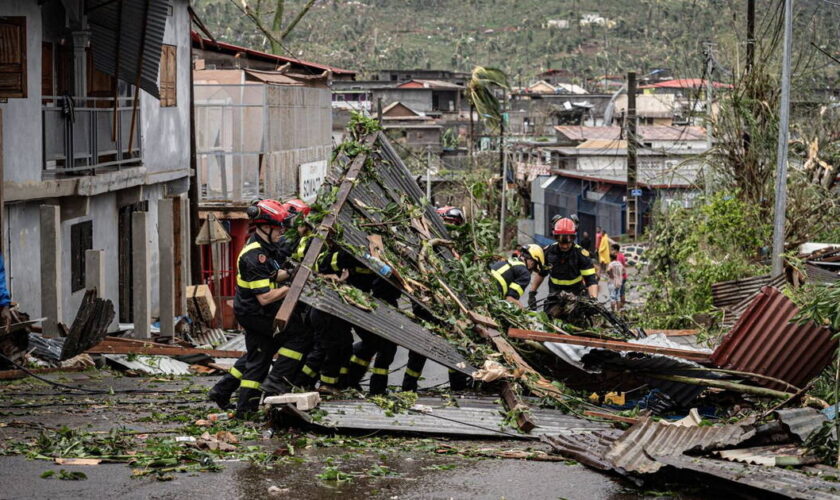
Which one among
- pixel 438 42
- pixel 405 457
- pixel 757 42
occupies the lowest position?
pixel 405 457

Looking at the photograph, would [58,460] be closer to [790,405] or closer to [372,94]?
[790,405]

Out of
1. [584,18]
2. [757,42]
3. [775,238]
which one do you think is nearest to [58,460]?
[775,238]

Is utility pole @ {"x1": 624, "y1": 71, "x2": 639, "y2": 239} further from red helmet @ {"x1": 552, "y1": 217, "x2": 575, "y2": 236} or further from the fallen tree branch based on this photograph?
the fallen tree branch

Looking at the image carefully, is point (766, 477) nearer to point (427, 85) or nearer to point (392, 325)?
point (392, 325)

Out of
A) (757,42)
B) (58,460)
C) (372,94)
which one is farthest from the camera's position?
(372,94)

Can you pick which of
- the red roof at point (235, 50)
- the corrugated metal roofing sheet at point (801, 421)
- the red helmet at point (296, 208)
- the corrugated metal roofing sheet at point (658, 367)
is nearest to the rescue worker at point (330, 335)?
the red helmet at point (296, 208)

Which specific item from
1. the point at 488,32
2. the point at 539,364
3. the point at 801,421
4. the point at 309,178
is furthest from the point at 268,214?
the point at 488,32

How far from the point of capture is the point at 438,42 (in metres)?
99.7

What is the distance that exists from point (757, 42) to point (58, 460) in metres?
16.7

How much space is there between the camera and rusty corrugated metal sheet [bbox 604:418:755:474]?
6633 mm

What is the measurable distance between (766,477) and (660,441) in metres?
0.96

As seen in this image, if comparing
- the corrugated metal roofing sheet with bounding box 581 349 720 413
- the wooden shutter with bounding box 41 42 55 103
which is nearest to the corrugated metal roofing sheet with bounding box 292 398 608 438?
the corrugated metal roofing sheet with bounding box 581 349 720 413

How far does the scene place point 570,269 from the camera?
12.9m

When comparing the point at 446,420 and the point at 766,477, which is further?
the point at 446,420
